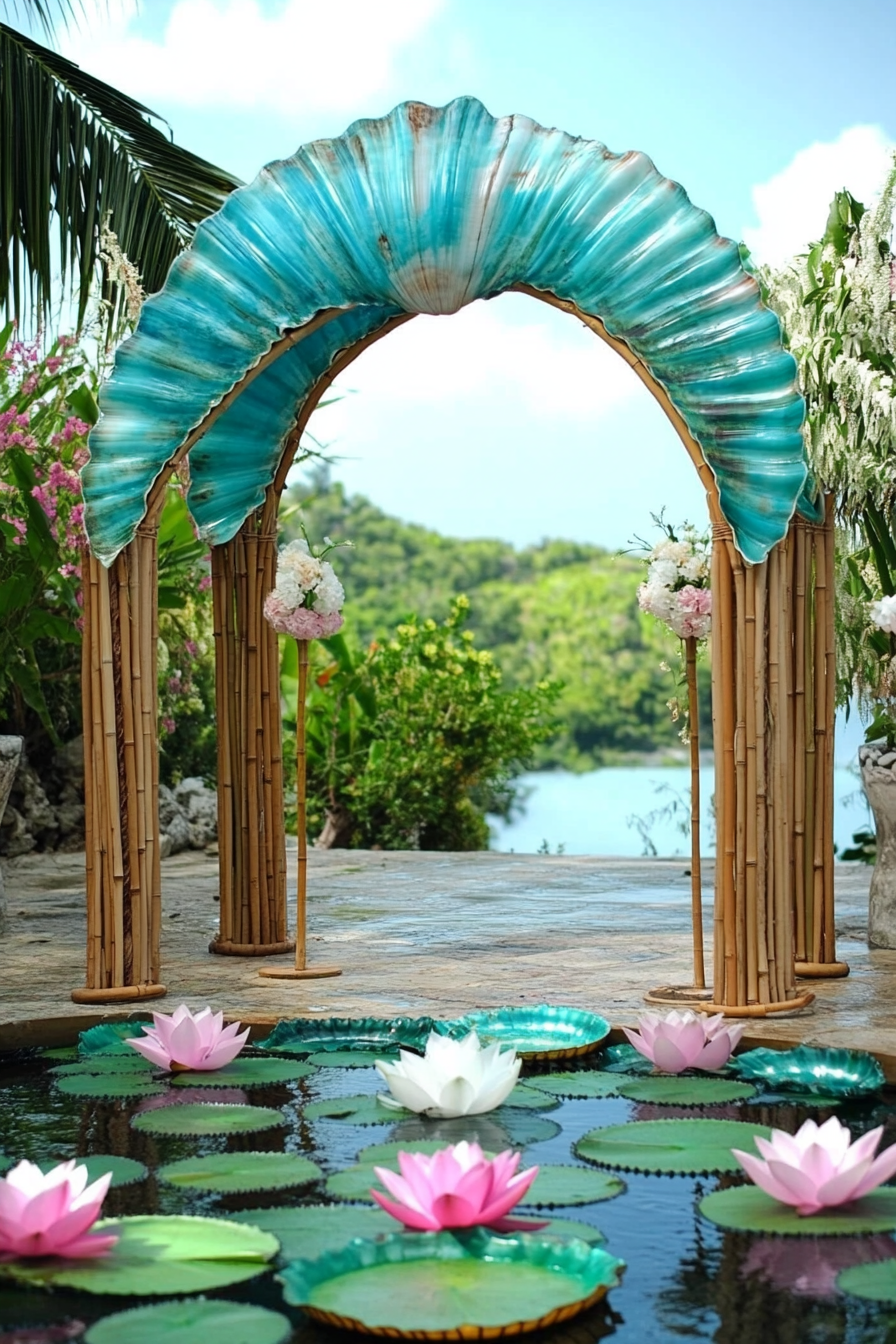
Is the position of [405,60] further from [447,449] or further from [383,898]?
[383,898]

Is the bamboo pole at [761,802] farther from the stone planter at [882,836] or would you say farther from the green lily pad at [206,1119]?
the green lily pad at [206,1119]

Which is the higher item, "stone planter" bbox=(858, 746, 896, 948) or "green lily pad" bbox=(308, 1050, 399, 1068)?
"stone planter" bbox=(858, 746, 896, 948)

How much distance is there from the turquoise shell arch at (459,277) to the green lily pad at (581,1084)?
3.90 feet

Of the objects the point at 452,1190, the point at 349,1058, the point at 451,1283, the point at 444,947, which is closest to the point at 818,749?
the point at 444,947

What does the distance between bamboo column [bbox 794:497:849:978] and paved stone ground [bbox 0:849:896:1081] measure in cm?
16

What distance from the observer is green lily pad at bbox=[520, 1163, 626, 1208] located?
2277 millimetres

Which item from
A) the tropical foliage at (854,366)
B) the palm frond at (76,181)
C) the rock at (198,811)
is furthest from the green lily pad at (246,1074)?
the rock at (198,811)

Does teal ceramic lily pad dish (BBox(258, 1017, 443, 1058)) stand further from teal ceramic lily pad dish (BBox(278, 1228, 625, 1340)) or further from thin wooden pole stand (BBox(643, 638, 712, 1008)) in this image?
teal ceramic lily pad dish (BBox(278, 1228, 625, 1340))

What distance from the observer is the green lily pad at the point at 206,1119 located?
106 inches

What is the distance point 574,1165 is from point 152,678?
6.19 ft

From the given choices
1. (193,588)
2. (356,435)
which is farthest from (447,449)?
(193,588)

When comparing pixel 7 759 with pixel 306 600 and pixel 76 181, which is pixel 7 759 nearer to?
pixel 306 600

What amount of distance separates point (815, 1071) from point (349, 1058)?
2.99 ft

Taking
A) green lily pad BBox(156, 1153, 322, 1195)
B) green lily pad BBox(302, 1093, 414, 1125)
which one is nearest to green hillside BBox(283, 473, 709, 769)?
green lily pad BBox(302, 1093, 414, 1125)
